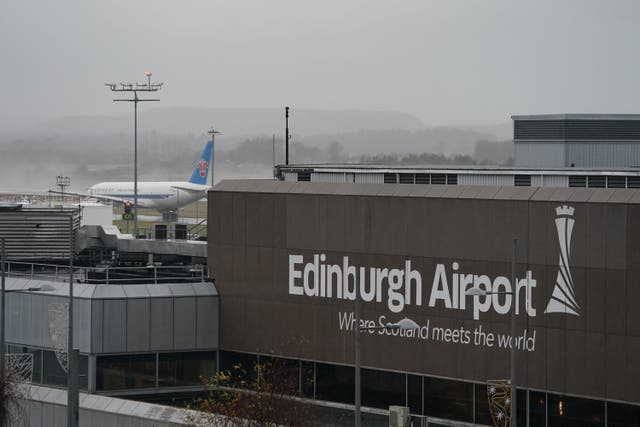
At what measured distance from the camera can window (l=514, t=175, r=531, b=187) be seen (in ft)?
140

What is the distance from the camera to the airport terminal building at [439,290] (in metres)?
37.1

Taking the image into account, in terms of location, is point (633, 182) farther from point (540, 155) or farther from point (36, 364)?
point (36, 364)

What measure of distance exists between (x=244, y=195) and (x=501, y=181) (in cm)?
971

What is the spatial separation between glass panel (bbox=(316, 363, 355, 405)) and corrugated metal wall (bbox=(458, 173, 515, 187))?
7736 mm

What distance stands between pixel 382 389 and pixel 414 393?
1.32 metres

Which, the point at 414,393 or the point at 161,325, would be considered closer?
the point at 414,393

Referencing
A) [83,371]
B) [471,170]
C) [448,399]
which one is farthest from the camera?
[83,371]

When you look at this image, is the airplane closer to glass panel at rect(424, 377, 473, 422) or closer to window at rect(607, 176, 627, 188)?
glass panel at rect(424, 377, 473, 422)

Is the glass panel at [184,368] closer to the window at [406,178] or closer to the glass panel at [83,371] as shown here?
the glass panel at [83,371]

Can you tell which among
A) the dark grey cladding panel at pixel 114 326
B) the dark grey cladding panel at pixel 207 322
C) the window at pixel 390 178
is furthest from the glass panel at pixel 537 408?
the dark grey cladding panel at pixel 114 326

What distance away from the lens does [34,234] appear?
58344 millimetres

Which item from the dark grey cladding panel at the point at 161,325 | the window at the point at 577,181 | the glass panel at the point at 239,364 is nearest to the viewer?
the window at the point at 577,181

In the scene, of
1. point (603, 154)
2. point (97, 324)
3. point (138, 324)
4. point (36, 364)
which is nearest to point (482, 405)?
point (603, 154)

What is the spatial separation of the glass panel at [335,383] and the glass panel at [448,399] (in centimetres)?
321
